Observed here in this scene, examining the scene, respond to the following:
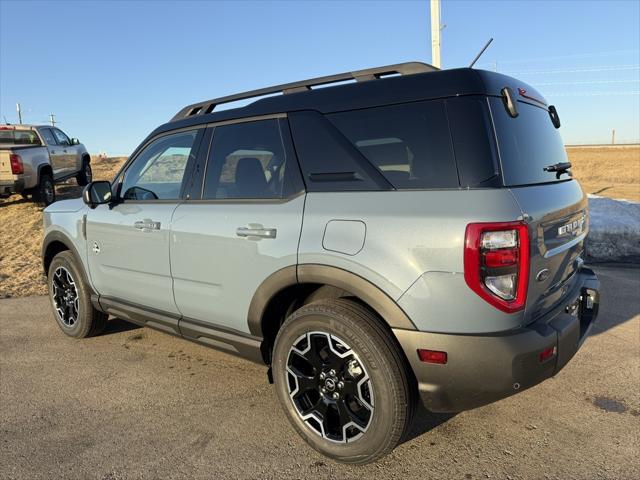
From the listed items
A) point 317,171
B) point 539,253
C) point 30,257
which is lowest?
point 30,257

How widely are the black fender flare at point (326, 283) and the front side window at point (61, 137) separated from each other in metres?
12.0

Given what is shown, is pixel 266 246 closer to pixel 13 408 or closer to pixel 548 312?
pixel 548 312

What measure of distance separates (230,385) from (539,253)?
91.8 inches

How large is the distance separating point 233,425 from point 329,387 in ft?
2.52

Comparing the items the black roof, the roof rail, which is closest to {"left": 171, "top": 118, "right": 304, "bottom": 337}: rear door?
the black roof

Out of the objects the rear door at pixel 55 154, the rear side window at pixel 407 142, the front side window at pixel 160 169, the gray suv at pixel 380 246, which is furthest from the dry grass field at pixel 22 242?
the rear side window at pixel 407 142

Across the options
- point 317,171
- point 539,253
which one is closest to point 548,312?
point 539,253

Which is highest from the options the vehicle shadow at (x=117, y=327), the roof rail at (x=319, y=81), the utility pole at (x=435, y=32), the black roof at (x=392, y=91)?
the utility pole at (x=435, y=32)

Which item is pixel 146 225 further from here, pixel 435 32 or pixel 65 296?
pixel 435 32

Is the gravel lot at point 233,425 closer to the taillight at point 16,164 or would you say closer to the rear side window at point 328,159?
the rear side window at point 328,159

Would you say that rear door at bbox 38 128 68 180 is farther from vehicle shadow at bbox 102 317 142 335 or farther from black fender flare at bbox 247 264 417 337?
black fender flare at bbox 247 264 417 337

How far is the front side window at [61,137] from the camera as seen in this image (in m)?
12.7

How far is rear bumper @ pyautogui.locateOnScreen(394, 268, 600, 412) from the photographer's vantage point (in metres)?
2.18

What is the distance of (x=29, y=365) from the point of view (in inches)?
159
